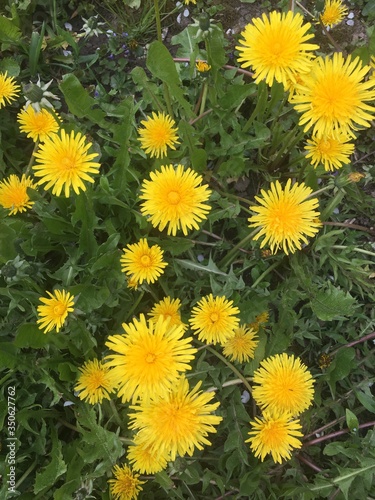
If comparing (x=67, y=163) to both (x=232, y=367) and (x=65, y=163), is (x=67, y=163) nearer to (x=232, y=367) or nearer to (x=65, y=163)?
(x=65, y=163)

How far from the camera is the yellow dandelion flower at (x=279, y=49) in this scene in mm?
1683

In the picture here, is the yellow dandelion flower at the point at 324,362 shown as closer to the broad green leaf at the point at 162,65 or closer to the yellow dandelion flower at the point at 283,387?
the yellow dandelion flower at the point at 283,387

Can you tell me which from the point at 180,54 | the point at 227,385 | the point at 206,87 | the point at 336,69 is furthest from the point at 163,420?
the point at 180,54

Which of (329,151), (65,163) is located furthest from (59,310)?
(329,151)

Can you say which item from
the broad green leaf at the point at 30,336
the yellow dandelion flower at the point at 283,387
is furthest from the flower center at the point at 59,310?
the yellow dandelion flower at the point at 283,387

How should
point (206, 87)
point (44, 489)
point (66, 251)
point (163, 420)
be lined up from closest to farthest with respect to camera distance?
1. point (163, 420)
2. point (44, 489)
3. point (66, 251)
4. point (206, 87)

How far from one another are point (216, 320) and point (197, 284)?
1.14 ft

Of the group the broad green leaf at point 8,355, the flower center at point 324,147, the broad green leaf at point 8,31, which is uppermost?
the broad green leaf at point 8,31

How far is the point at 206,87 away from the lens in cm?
233

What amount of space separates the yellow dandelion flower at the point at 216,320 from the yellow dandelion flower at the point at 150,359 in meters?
0.31

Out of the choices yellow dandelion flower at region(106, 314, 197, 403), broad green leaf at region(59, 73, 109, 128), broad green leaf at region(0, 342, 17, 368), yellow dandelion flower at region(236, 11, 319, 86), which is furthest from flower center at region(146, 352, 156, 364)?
broad green leaf at region(59, 73, 109, 128)

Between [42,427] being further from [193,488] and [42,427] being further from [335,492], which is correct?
[335,492]

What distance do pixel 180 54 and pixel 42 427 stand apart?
6.73 feet

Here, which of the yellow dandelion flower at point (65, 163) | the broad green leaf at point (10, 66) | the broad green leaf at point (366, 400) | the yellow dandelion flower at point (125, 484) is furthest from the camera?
the broad green leaf at point (10, 66)
